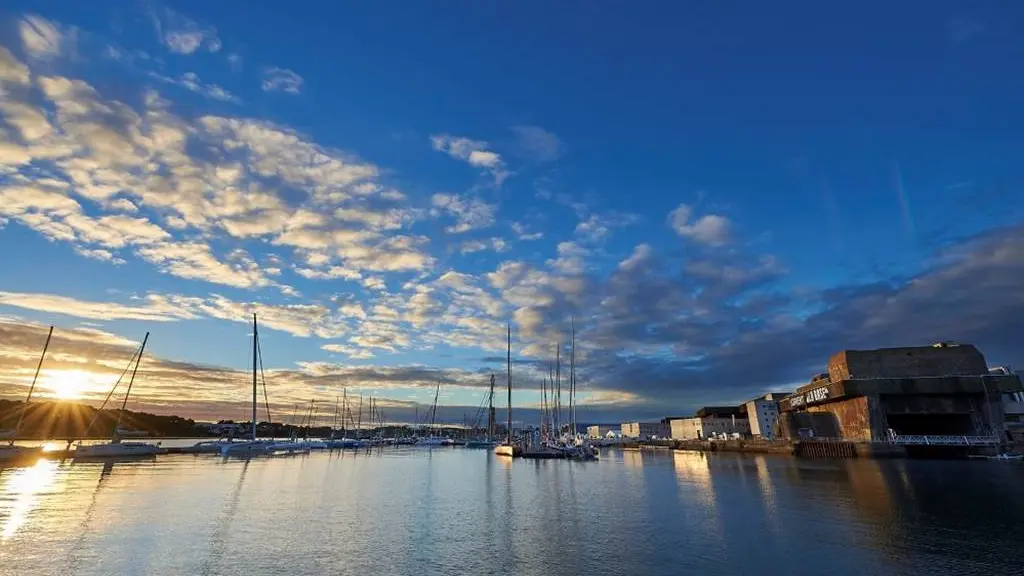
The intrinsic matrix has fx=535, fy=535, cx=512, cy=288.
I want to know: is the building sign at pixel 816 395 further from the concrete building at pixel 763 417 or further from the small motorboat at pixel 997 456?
the concrete building at pixel 763 417

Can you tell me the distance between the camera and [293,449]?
131m

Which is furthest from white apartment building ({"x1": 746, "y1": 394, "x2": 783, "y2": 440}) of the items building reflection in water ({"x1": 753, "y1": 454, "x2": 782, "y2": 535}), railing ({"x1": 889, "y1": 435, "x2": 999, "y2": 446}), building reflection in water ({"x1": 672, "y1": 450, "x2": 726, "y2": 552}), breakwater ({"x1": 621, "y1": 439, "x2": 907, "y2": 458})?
building reflection in water ({"x1": 672, "y1": 450, "x2": 726, "y2": 552})

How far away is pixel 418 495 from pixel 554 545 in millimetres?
21550

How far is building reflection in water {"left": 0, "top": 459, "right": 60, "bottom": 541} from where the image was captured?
26.2m

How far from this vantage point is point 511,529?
2667 cm

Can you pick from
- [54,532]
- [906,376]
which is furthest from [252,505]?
[906,376]

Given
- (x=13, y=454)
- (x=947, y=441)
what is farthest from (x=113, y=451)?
(x=947, y=441)

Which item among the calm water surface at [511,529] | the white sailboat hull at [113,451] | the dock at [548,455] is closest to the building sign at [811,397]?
the dock at [548,455]

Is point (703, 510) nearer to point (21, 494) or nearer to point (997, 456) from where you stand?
point (21, 494)

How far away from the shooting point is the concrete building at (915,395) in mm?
97312

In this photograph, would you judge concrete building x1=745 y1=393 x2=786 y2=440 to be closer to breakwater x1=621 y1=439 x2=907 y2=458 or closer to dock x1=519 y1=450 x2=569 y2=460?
breakwater x1=621 y1=439 x2=907 y2=458

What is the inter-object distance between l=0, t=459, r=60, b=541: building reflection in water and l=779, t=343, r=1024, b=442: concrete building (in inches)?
4535

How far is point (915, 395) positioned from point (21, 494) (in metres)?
128

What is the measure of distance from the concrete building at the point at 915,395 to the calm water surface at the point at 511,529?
6196cm
